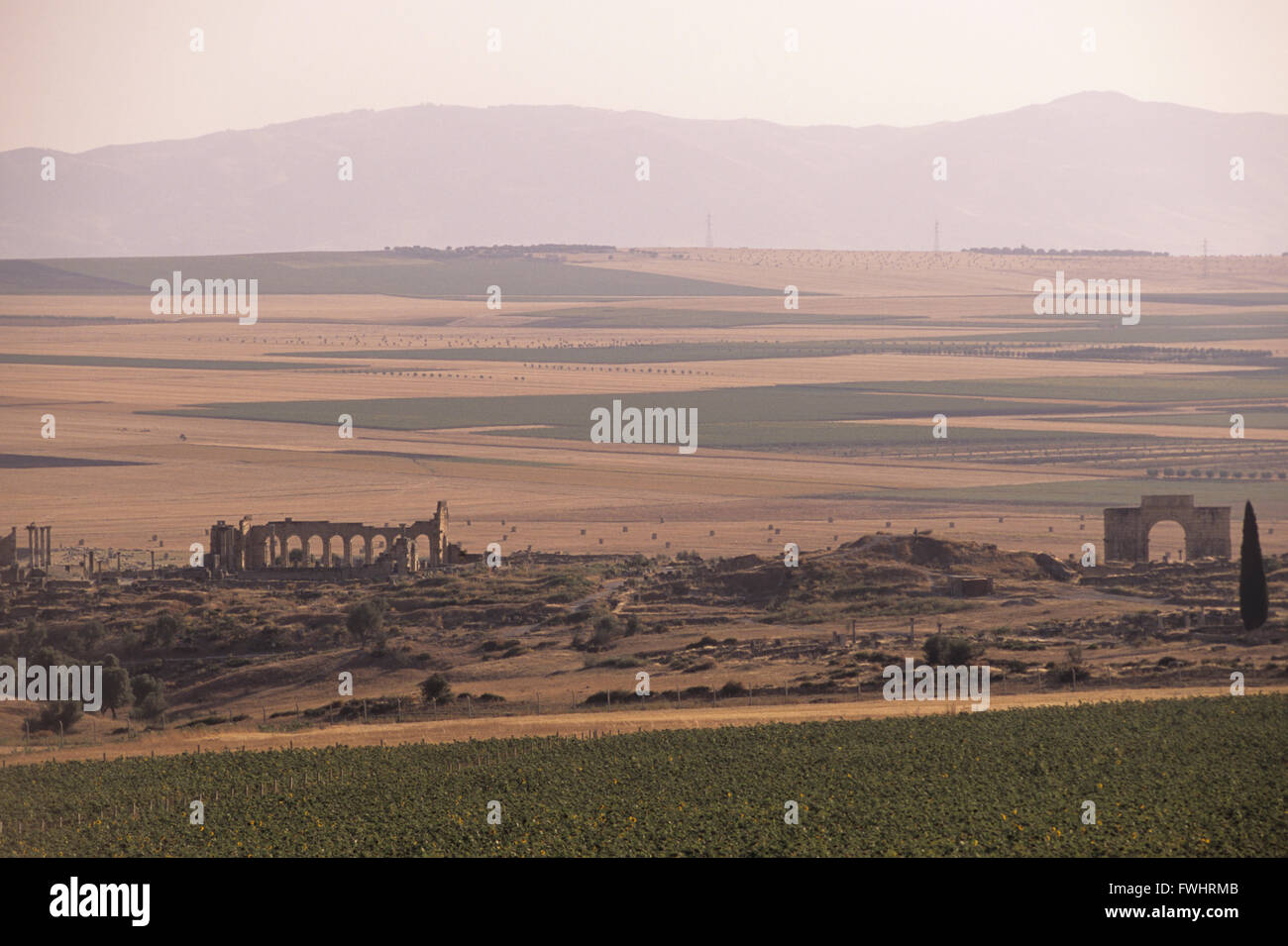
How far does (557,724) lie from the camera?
48312mm

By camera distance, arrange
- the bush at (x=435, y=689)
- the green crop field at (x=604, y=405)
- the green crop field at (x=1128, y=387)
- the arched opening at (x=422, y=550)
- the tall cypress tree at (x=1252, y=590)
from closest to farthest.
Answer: the bush at (x=435, y=689) < the tall cypress tree at (x=1252, y=590) < the arched opening at (x=422, y=550) < the green crop field at (x=604, y=405) < the green crop field at (x=1128, y=387)

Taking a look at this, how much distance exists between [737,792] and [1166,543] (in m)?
63.8

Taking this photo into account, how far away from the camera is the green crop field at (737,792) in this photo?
3034cm

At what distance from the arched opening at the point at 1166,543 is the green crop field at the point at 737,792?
40.6 metres

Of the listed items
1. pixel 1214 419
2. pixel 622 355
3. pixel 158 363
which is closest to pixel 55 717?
pixel 1214 419

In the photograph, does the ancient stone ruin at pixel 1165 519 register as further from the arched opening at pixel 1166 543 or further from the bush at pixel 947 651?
the bush at pixel 947 651

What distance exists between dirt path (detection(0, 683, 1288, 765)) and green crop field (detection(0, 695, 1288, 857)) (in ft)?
9.34

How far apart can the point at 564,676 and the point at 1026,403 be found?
109 meters

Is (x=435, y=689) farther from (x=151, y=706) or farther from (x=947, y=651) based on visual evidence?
(x=947, y=651)

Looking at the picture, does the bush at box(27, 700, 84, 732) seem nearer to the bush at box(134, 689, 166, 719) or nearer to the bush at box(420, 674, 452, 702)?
the bush at box(134, 689, 166, 719)

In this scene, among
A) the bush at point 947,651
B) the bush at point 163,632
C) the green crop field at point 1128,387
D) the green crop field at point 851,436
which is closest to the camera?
the bush at point 947,651

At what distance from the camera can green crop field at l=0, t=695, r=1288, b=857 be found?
30.3 m

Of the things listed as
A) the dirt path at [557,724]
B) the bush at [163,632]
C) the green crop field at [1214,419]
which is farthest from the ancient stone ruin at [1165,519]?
the green crop field at [1214,419]

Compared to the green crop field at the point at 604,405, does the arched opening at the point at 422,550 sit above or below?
below
